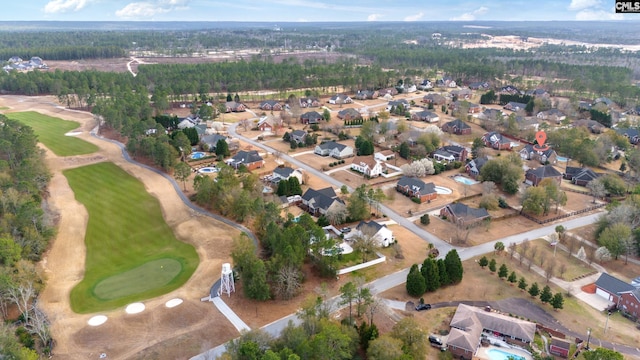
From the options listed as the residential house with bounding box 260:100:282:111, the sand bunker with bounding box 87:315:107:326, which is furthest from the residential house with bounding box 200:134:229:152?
the sand bunker with bounding box 87:315:107:326

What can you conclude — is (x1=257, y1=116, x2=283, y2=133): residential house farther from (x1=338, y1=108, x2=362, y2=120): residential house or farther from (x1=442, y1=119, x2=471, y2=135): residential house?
(x1=442, y1=119, x2=471, y2=135): residential house

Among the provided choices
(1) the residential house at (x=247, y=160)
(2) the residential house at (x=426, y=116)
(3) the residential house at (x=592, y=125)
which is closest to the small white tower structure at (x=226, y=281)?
(1) the residential house at (x=247, y=160)

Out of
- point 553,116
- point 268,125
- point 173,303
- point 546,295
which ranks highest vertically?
point 553,116

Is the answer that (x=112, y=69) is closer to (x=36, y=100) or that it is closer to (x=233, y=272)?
(x=36, y=100)

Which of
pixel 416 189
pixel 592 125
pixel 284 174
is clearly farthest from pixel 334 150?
pixel 592 125

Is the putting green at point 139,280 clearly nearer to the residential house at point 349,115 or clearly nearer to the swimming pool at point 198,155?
the swimming pool at point 198,155

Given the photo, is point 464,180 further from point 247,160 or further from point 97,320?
point 97,320
